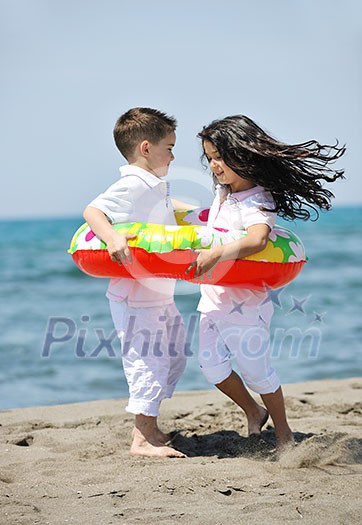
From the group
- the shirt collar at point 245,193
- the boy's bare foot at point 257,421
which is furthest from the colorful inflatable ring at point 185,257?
the boy's bare foot at point 257,421

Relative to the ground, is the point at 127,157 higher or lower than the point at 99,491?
higher

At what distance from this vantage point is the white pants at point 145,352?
4.22 m

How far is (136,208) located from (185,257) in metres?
0.49

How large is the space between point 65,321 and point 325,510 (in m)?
8.89

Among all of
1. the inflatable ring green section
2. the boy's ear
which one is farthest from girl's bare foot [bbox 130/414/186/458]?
the boy's ear

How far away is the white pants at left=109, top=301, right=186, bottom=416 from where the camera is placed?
422 centimetres

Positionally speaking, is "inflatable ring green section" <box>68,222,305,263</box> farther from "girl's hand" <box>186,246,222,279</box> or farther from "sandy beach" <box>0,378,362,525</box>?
"sandy beach" <box>0,378,362,525</box>

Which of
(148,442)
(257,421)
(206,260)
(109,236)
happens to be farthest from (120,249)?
(257,421)

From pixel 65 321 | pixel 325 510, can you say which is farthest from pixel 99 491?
pixel 65 321

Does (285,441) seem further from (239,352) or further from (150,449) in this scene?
(150,449)

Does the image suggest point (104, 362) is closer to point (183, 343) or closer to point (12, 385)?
point (12, 385)

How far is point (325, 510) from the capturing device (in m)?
3.10

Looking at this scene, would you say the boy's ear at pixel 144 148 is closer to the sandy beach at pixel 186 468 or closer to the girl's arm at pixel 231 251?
the girl's arm at pixel 231 251

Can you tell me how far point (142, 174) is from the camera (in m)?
4.29
